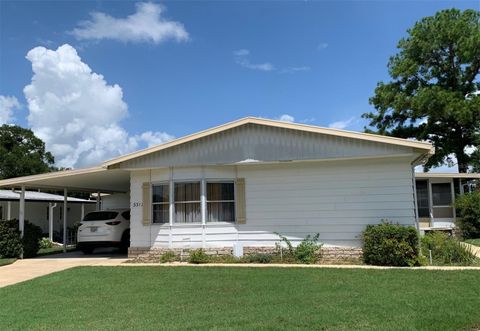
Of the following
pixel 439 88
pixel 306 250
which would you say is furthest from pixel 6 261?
pixel 439 88

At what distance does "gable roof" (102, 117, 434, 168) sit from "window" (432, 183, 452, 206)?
1192 centimetres

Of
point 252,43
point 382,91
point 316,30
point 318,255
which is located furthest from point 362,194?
point 382,91

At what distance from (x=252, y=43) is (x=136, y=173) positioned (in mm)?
6503

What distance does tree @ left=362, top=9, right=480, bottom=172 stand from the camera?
84.3 feet

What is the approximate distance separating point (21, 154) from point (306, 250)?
3744 centimetres

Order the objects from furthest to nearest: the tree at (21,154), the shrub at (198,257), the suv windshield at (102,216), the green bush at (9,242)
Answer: the tree at (21,154) → the suv windshield at (102,216) → the green bush at (9,242) → the shrub at (198,257)

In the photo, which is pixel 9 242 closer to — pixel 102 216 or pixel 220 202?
pixel 102 216

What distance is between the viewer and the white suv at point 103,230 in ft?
50.5

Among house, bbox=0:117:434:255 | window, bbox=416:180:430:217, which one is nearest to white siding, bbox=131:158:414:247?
house, bbox=0:117:434:255

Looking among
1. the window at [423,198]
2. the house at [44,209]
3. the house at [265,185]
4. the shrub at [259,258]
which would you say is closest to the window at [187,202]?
the house at [265,185]

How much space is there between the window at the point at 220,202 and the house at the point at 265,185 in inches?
1.1

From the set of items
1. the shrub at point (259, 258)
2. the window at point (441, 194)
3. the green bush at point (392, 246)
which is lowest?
the shrub at point (259, 258)

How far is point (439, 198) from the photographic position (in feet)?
72.4

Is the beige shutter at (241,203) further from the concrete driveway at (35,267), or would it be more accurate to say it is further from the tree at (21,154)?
the tree at (21,154)
